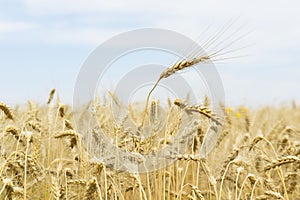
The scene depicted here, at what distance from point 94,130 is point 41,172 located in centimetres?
48

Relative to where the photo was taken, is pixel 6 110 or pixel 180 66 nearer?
pixel 180 66

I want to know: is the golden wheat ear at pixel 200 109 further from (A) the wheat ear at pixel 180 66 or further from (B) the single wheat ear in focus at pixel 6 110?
(B) the single wheat ear in focus at pixel 6 110

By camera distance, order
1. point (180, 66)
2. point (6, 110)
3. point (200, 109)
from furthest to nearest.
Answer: point (6, 110) < point (200, 109) < point (180, 66)

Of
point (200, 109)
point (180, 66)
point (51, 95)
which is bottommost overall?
point (200, 109)

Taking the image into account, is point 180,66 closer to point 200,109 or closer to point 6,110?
point 200,109

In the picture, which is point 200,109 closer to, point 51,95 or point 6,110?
point 6,110

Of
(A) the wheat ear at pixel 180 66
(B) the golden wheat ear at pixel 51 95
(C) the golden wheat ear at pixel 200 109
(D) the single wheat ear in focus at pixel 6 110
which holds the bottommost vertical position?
(C) the golden wheat ear at pixel 200 109

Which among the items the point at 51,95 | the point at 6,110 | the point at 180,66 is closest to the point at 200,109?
the point at 180,66

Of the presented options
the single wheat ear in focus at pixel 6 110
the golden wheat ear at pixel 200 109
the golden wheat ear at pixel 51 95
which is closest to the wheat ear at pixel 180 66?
the golden wheat ear at pixel 200 109

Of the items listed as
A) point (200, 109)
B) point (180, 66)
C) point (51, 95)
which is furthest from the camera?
point (51, 95)

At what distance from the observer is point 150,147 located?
2.36 m

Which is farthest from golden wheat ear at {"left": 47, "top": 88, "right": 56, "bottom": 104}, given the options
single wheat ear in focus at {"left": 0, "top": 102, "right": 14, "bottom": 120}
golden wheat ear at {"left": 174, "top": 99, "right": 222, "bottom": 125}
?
golden wheat ear at {"left": 174, "top": 99, "right": 222, "bottom": 125}

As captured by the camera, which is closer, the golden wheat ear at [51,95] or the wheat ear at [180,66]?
the wheat ear at [180,66]

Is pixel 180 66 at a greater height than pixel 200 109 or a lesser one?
greater
